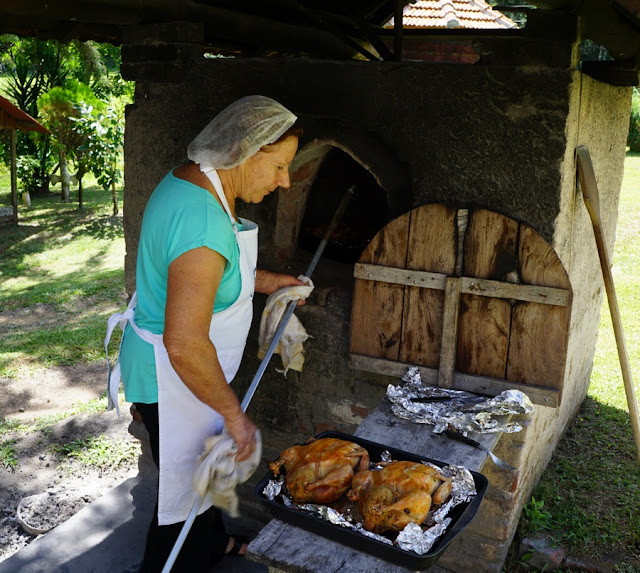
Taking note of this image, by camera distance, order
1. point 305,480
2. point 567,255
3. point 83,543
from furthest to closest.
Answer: point 83,543, point 567,255, point 305,480

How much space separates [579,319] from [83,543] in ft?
10.5

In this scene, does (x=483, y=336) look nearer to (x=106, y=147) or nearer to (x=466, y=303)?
(x=466, y=303)

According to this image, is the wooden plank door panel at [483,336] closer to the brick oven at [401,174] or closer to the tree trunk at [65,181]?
the brick oven at [401,174]

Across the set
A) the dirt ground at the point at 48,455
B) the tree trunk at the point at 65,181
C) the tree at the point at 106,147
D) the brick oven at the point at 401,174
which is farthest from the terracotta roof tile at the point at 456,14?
the tree trunk at the point at 65,181

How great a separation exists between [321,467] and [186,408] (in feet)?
2.72

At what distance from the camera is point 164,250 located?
2447 millimetres

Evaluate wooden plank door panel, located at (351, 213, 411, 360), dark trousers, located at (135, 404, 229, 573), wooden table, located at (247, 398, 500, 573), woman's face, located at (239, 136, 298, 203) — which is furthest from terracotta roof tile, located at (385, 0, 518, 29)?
wooden table, located at (247, 398, 500, 573)

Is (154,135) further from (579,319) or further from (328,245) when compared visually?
(579,319)

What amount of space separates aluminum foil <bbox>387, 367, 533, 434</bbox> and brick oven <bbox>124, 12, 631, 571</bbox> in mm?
161

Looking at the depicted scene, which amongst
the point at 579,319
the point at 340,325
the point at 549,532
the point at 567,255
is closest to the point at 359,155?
the point at 340,325

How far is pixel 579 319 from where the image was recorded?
14.1 feet

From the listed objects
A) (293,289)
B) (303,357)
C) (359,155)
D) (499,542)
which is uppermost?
(359,155)

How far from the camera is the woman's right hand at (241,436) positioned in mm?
2467

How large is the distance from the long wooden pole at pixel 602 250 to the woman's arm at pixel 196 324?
1712mm
